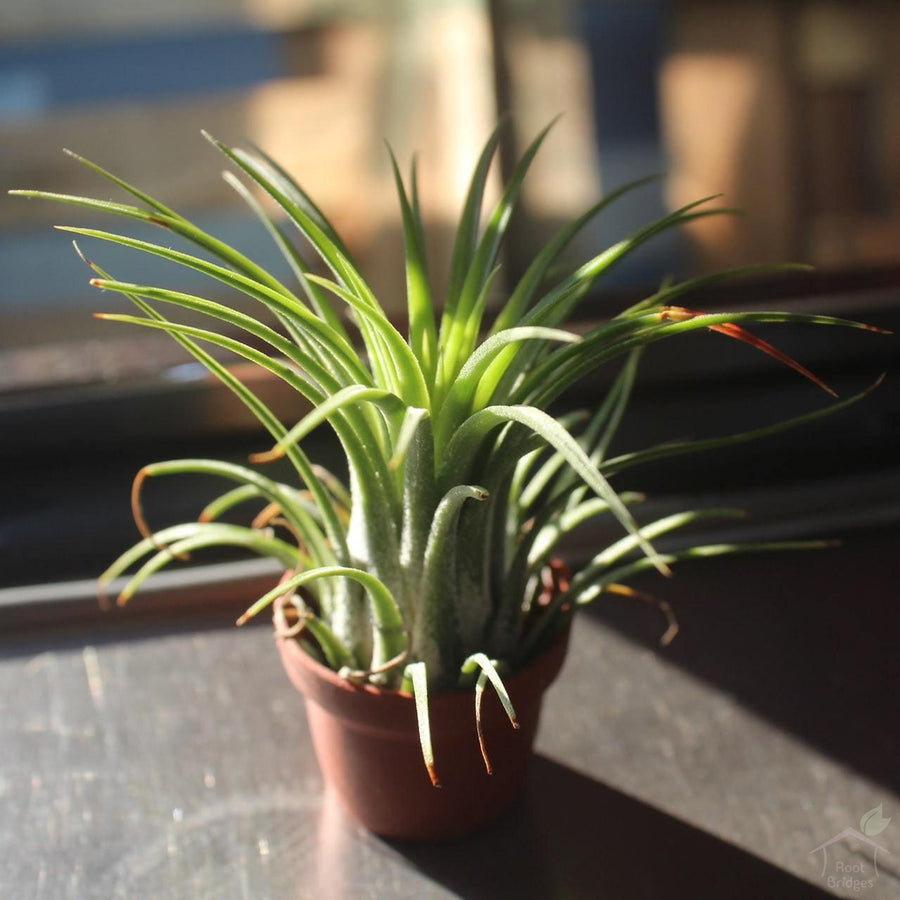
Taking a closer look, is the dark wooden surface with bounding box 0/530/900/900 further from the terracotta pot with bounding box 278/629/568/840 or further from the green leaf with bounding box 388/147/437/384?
the green leaf with bounding box 388/147/437/384

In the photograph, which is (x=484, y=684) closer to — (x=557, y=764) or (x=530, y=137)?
A: (x=557, y=764)

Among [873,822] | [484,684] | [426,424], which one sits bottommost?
[873,822]

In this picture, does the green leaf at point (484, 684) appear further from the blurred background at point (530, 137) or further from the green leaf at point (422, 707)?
the blurred background at point (530, 137)

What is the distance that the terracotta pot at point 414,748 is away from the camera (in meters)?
0.40

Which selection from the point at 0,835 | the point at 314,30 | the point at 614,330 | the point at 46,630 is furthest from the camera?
the point at 314,30

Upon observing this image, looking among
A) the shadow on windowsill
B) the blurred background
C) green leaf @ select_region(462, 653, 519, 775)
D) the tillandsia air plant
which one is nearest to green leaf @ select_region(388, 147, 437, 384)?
the tillandsia air plant

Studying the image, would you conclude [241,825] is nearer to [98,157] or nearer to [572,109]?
[572,109]

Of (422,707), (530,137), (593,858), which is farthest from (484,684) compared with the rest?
(530,137)

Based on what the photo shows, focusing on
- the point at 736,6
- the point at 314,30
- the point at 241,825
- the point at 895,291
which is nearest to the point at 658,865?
the point at 241,825

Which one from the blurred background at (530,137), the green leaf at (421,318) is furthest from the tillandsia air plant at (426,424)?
the blurred background at (530,137)

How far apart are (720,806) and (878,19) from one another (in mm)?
1210

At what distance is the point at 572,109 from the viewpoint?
4.13ft

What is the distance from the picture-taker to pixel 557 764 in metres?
0.51

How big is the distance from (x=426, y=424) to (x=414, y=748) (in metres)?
0.14
